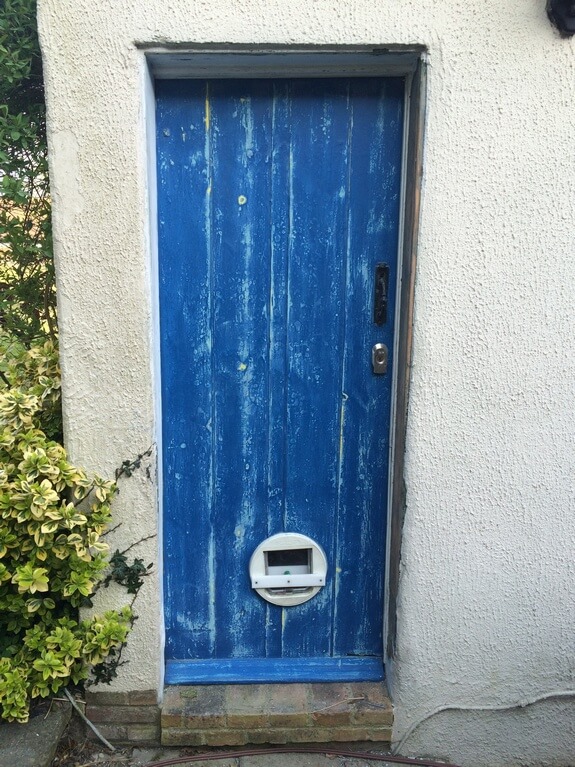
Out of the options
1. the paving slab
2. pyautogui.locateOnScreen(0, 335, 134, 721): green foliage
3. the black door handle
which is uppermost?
the black door handle

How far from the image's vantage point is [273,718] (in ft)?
7.38

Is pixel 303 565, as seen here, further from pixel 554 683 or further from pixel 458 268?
pixel 458 268

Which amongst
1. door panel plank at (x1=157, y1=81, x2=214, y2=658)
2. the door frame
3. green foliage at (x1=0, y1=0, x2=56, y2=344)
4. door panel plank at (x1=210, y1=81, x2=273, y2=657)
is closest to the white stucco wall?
the door frame

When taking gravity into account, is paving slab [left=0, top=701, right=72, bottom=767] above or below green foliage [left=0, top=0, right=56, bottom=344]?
below

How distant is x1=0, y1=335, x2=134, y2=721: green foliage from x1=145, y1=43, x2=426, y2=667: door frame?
0.28 metres

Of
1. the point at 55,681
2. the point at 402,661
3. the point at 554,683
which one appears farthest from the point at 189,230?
the point at 554,683

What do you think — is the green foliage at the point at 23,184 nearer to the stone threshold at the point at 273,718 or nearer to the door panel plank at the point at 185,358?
the door panel plank at the point at 185,358

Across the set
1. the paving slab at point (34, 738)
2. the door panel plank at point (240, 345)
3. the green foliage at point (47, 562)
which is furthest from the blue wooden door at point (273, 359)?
the paving slab at point (34, 738)

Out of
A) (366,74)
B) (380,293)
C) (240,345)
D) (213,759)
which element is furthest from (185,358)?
(213,759)

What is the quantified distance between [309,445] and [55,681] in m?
1.14

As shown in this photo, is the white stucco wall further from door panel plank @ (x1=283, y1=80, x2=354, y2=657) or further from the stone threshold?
door panel plank @ (x1=283, y1=80, x2=354, y2=657)

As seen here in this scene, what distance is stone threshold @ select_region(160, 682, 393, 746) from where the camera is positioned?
2.25 metres

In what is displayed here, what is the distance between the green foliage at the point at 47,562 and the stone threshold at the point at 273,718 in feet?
1.04

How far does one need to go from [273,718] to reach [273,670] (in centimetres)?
17
